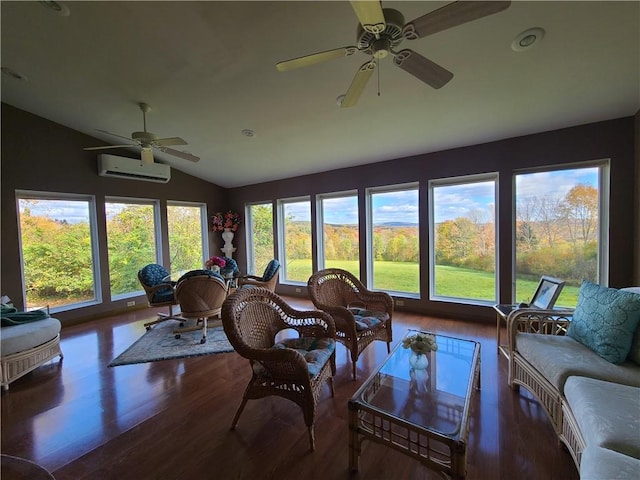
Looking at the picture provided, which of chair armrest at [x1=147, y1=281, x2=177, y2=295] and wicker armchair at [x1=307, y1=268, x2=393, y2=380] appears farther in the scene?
chair armrest at [x1=147, y1=281, x2=177, y2=295]

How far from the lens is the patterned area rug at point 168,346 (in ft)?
9.59

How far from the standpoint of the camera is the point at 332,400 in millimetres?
2145

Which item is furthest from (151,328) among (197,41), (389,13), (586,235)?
(586,235)

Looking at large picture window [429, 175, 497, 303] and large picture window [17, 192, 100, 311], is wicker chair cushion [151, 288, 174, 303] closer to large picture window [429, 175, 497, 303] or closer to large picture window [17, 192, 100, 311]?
large picture window [17, 192, 100, 311]

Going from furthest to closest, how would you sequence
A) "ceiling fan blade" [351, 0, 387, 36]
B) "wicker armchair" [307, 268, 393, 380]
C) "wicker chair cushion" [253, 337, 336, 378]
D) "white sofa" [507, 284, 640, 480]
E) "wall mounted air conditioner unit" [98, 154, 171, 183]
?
"wall mounted air conditioner unit" [98, 154, 171, 183] < "wicker armchair" [307, 268, 393, 380] < "wicker chair cushion" [253, 337, 336, 378] < "ceiling fan blade" [351, 0, 387, 36] < "white sofa" [507, 284, 640, 480]

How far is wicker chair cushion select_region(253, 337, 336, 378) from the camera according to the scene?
1.82 meters

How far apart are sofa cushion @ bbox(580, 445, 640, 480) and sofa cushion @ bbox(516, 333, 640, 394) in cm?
58

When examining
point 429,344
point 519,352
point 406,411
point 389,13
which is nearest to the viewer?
point 389,13

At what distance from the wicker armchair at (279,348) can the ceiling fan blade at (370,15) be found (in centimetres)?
183

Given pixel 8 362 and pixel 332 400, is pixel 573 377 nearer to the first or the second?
pixel 332 400

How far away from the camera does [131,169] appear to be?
181 inches

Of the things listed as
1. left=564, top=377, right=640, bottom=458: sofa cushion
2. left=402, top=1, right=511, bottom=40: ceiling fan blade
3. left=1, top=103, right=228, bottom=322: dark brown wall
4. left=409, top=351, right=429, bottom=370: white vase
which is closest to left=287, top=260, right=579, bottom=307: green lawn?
left=564, top=377, right=640, bottom=458: sofa cushion

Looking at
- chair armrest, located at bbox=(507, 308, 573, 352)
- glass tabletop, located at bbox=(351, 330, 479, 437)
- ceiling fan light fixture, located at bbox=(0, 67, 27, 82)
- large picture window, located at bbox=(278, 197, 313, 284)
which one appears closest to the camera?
glass tabletop, located at bbox=(351, 330, 479, 437)

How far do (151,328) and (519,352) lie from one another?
4388 mm
